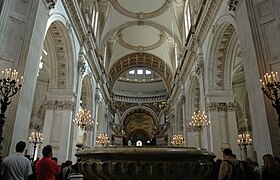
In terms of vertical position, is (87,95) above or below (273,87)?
above

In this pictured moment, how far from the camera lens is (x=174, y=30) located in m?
21.2

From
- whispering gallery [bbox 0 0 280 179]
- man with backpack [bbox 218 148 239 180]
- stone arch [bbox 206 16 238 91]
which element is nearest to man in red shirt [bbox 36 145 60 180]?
whispering gallery [bbox 0 0 280 179]

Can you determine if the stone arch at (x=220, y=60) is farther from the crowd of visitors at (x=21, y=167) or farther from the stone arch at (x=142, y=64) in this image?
the stone arch at (x=142, y=64)

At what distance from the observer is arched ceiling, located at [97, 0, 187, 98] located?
66.9 ft

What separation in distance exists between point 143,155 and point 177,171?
0.47 m

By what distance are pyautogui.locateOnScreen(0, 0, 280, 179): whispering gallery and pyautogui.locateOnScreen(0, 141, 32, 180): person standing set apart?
1456 mm

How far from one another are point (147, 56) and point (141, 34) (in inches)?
144

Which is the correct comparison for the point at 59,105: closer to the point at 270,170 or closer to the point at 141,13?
the point at 270,170

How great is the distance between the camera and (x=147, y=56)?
28.0 metres

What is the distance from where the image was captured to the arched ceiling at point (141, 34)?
2039cm

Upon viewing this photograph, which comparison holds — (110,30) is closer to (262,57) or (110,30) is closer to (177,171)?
(262,57)

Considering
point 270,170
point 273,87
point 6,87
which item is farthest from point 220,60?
point 6,87

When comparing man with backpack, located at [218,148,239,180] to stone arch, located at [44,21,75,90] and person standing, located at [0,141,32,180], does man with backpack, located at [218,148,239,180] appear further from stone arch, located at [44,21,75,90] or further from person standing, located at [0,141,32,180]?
stone arch, located at [44,21,75,90]

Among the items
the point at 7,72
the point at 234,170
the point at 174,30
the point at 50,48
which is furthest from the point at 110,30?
the point at 234,170
